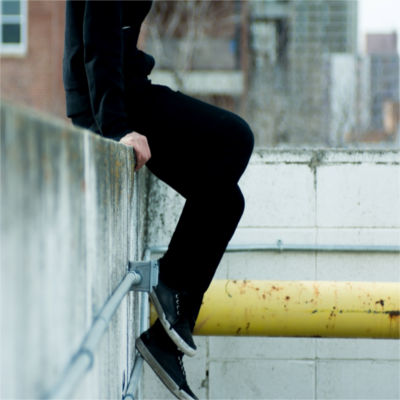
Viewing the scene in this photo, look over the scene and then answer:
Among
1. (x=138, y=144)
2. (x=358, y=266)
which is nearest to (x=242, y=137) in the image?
(x=138, y=144)

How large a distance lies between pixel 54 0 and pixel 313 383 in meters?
16.5

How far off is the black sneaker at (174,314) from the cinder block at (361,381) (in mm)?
1509

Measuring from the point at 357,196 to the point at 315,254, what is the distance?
38cm

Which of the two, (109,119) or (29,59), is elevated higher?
(29,59)

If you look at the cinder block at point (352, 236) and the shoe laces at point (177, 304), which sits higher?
the cinder block at point (352, 236)

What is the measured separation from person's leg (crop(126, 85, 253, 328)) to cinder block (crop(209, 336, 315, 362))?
1.27 meters

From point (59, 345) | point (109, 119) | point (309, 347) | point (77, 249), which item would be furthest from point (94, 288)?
point (309, 347)

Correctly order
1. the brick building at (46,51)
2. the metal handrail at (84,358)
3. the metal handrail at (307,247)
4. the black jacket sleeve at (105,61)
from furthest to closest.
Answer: the brick building at (46,51)
the metal handrail at (307,247)
the black jacket sleeve at (105,61)
the metal handrail at (84,358)

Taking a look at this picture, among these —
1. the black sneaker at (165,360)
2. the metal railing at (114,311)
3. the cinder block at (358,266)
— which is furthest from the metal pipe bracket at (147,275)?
the cinder block at (358,266)

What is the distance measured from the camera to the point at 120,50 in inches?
89.5

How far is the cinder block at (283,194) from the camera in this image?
12.2 feet

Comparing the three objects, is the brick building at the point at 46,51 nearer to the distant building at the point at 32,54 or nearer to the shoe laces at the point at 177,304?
the distant building at the point at 32,54

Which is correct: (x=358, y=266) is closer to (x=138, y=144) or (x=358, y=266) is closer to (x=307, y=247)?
(x=307, y=247)

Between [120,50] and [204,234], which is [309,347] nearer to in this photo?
[204,234]
